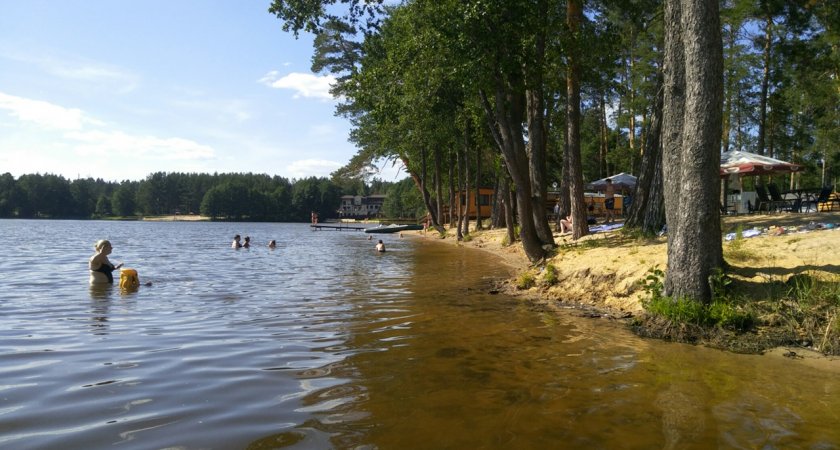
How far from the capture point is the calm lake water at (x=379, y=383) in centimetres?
374

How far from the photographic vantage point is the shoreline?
6.45 meters

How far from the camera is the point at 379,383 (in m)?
4.94

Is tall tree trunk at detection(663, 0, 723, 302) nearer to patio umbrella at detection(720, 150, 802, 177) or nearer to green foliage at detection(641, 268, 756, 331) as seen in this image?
green foliage at detection(641, 268, 756, 331)

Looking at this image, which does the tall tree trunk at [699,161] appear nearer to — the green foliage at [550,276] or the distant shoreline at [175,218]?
the green foliage at [550,276]

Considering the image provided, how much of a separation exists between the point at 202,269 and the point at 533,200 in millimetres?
10316

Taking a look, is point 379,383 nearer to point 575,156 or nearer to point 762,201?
point 575,156

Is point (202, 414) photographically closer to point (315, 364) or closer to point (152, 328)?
point (315, 364)

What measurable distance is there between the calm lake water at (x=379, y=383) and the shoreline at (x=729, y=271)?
55 cm

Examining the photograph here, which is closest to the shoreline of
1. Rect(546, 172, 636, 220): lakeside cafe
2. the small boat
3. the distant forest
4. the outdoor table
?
the outdoor table

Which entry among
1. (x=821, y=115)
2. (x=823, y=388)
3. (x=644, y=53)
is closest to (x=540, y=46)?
(x=823, y=388)

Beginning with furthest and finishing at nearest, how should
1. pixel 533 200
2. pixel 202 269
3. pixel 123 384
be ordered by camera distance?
pixel 202 269, pixel 533 200, pixel 123 384

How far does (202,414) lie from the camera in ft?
13.4

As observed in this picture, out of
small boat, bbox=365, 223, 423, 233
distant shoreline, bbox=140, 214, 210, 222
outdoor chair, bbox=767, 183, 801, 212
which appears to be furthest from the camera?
distant shoreline, bbox=140, 214, 210, 222

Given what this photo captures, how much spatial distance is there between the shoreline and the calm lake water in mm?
550
